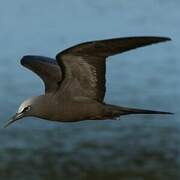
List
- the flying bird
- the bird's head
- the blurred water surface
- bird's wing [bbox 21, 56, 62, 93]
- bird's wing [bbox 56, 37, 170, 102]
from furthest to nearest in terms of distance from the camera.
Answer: the blurred water surface < bird's wing [bbox 21, 56, 62, 93] < the bird's head < the flying bird < bird's wing [bbox 56, 37, 170, 102]

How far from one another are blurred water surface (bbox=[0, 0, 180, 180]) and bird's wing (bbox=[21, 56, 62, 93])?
1777 cm

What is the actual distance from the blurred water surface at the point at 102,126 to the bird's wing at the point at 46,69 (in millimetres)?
17766

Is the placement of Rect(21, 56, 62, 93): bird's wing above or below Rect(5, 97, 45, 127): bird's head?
above

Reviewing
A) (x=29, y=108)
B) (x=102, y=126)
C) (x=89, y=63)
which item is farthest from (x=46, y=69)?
(x=102, y=126)

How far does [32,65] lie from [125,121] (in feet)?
72.6

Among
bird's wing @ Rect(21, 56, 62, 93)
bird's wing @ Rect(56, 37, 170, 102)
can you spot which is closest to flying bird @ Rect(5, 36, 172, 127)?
bird's wing @ Rect(56, 37, 170, 102)

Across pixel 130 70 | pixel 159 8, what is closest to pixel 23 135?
pixel 130 70

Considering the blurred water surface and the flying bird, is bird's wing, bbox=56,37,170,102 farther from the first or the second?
the blurred water surface

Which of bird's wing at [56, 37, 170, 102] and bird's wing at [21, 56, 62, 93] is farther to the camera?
bird's wing at [21, 56, 62, 93]

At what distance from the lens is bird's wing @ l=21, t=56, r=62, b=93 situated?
11.0 m

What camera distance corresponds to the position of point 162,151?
32.2 metres

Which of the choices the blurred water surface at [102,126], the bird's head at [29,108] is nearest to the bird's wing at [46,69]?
the bird's head at [29,108]

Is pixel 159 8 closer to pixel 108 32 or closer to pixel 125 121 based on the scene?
pixel 108 32

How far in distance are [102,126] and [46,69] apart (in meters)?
21.9
